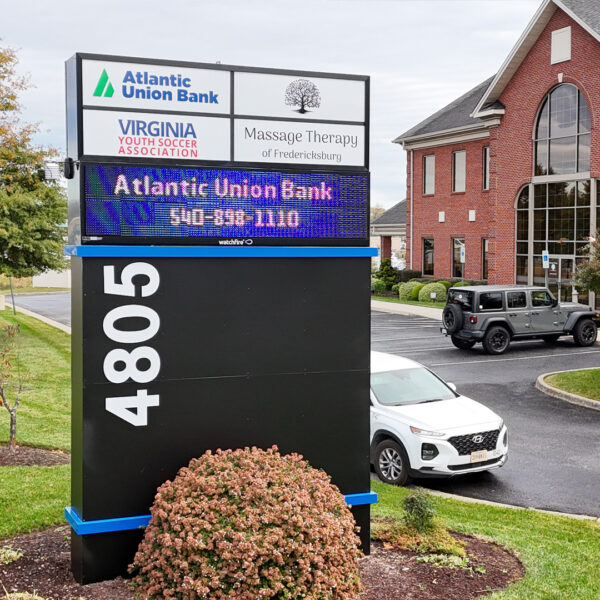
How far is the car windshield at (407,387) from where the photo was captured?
12.5m

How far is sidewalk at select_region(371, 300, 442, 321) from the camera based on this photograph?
120ft

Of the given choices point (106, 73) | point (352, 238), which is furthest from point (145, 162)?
point (352, 238)

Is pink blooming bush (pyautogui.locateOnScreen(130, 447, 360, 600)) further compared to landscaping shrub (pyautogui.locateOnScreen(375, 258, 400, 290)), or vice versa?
landscaping shrub (pyautogui.locateOnScreen(375, 258, 400, 290))

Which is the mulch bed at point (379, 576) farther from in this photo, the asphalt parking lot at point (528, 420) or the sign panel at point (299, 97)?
the asphalt parking lot at point (528, 420)

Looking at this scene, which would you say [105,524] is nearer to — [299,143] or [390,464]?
[299,143]

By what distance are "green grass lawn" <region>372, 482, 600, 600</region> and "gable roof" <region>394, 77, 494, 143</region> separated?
111 ft

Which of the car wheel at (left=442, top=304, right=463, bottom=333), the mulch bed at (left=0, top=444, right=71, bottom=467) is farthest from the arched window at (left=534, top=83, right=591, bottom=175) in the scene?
the mulch bed at (left=0, top=444, right=71, bottom=467)

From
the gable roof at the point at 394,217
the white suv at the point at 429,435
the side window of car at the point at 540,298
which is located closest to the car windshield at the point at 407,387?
the white suv at the point at 429,435

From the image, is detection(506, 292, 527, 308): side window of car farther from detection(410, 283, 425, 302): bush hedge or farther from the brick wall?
detection(410, 283, 425, 302): bush hedge

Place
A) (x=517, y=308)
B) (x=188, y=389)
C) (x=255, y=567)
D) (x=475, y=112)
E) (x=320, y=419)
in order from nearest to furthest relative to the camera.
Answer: (x=255, y=567) → (x=188, y=389) → (x=320, y=419) → (x=517, y=308) → (x=475, y=112)

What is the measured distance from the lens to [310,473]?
246 inches

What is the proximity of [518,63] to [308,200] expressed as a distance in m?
32.3

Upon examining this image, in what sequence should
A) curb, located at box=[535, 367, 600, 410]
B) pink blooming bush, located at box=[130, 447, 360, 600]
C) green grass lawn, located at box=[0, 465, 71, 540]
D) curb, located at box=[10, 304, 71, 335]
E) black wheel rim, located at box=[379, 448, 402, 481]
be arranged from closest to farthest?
pink blooming bush, located at box=[130, 447, 360, 600]
green grass lawn, located at box=[0, 465, 71, 540]
black wheel rim, located at box=[379, 448, 402, 481]
curb, located at box=[535, 367, 600, 410]
curb, located at box=[10, 304, 71, 335]

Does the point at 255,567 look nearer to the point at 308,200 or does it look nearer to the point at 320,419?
the point at 320,419
